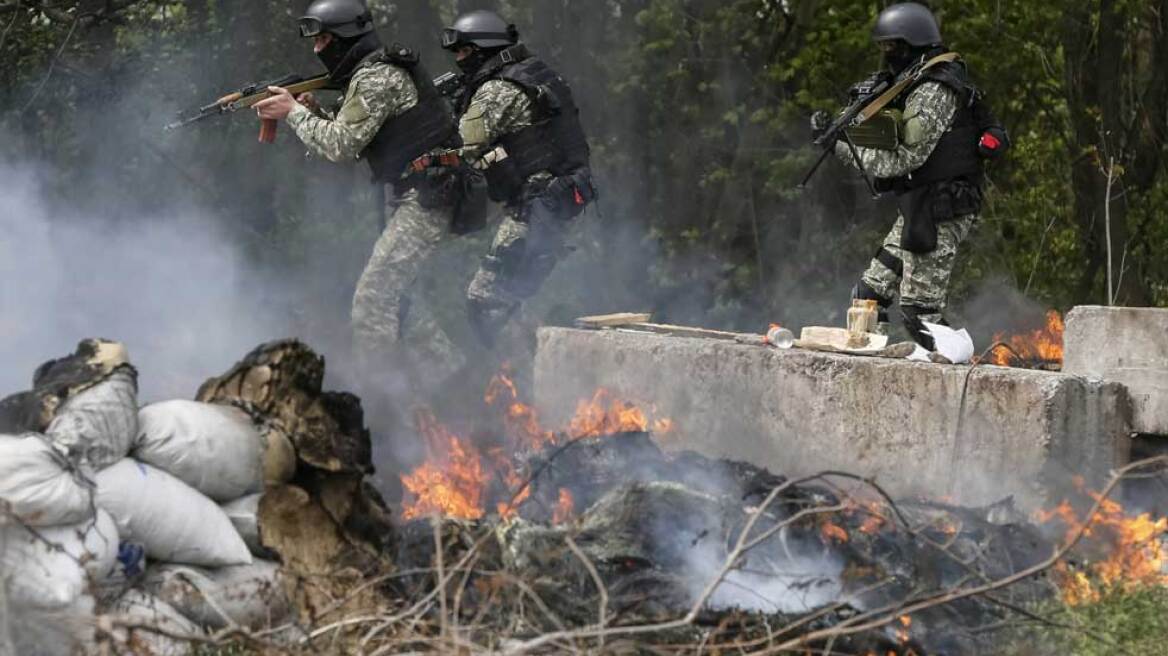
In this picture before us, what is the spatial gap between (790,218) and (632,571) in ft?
27.4

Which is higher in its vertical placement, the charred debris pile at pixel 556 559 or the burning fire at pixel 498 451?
the charred debris pile at pixel 556 559

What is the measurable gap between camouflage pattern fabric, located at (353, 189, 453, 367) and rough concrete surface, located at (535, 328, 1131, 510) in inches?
35.6

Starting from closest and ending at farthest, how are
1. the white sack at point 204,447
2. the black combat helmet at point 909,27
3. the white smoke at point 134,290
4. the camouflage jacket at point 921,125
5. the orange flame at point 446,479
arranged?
the white sack at point 204,447, the orange flame at point 446,479, the camouflage jacket at point 921,125, the black combat helmet at point 909,27, the white smoke at point 134,290

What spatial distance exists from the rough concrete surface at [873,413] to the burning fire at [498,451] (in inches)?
7.2

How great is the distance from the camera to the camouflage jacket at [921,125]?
25.1ft

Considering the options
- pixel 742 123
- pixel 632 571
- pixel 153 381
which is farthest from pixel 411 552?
pixel 742 123

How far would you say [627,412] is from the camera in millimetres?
7895

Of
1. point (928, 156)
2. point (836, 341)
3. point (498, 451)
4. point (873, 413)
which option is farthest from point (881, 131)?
point (498, 451)

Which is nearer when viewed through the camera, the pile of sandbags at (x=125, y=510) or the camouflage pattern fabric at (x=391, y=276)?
the pile of sandbags at (x=125, y=510)

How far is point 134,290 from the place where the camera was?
11.3m

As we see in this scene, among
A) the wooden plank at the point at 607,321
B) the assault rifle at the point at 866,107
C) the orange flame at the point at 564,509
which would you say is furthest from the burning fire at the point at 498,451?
the assault rifle at the point at 866,107

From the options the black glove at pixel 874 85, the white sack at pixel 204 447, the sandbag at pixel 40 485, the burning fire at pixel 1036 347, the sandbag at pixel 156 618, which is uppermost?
the black glove at pixel 874 85

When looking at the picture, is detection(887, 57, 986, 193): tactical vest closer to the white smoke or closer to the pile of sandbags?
the pile of sandbags

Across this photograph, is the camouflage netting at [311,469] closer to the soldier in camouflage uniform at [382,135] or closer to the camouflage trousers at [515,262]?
the soldier in camouflage uniform at [382,135]
